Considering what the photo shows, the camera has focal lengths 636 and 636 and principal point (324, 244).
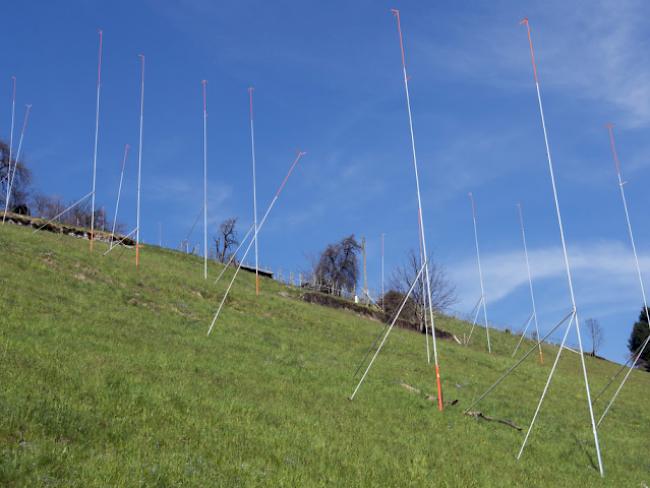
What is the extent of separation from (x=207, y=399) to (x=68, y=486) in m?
6.94

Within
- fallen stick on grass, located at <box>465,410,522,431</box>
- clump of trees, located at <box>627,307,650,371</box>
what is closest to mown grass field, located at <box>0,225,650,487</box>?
fallen stick on grass, located at <box>465,410,522,431</box>

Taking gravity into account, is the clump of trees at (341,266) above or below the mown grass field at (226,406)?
above

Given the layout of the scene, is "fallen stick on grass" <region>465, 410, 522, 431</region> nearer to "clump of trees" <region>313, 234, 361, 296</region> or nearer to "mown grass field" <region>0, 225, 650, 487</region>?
"mown grass field" <region>0, 225, 650, 487</region>

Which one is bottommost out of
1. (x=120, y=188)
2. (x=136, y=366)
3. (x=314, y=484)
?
(x=314, y=484)

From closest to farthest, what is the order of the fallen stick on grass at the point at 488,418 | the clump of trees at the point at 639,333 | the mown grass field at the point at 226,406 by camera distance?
1. the mown grass field at the point at 226,406
2. the fallen stick on grass at the point at 488,418
3. the clump of trees at the point at 639,333

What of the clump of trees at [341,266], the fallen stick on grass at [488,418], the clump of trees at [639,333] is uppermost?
the clump of trees at [341,266]

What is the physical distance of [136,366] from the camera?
1855 cm

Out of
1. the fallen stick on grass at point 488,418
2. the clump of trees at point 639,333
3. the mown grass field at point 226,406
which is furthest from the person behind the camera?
the clump of trees at point 639,333

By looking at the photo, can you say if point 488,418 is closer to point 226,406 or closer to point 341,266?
point 226,406

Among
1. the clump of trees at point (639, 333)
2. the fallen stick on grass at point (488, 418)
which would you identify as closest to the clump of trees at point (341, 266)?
the clump of trees at point (639, 333)

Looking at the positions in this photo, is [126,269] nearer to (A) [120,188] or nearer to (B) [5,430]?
(A) [120,188]

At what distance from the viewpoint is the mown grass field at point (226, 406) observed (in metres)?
11.8

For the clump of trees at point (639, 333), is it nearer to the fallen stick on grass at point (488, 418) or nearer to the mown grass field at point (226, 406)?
the mown grass field at point (226, 406)

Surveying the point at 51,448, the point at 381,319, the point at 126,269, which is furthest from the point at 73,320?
the point at 381,319
